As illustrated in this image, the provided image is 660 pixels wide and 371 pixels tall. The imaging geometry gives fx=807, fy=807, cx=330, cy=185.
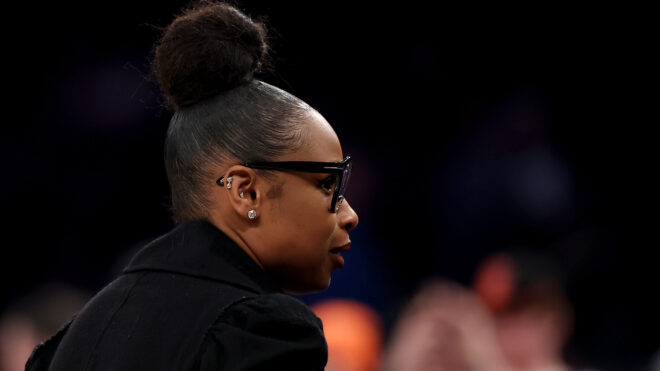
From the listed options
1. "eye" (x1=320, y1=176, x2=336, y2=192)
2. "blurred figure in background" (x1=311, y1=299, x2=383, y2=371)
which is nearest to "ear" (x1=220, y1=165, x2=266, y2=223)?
"eye" (x1=320, y1=176, x2=336, y2=192)

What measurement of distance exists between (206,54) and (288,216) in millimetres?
290

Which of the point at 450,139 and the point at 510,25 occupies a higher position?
the point at 510,25

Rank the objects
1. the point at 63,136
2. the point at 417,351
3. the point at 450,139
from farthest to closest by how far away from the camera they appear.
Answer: the point at 450,139 < the point at 63,136 < the point at 417,351

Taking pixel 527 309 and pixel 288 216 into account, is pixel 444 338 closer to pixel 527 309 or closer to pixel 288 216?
pixel 527 309

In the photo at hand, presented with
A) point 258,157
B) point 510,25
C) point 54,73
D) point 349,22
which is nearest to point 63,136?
point 54,73

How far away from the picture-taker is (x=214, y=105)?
125cm

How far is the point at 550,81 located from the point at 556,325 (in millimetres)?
1181

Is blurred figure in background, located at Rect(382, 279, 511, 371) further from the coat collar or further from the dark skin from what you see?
the coat collar

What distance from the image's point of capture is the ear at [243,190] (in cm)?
118

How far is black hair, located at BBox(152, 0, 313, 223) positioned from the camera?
1.21 meters

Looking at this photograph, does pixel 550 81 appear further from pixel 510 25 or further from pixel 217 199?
pixel 217 199

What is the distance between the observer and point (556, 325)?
2.83m

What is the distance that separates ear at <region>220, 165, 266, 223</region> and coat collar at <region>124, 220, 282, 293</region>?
1.8 inches

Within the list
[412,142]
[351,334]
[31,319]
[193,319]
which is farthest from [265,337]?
[412,142]
